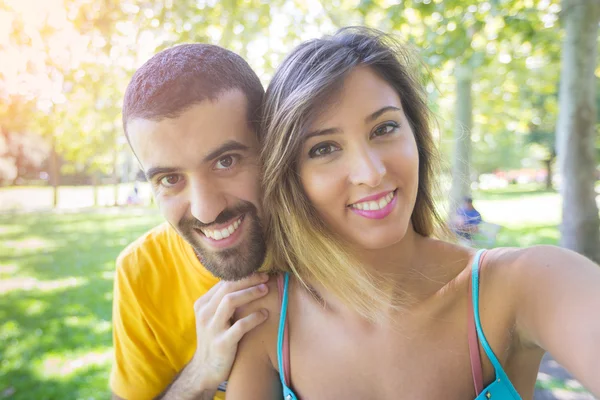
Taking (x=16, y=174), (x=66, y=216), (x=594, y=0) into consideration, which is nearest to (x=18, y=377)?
(x=594, y=0)

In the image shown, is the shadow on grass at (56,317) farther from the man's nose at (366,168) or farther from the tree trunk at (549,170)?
the tree trunk at (549,170)

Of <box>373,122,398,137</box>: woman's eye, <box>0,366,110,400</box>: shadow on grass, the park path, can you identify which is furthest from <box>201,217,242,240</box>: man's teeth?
<box>0,366,110,400</box>: shadow on grass

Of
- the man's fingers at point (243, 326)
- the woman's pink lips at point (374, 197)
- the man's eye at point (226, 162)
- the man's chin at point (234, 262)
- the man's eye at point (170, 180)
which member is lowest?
the man's fingers at point (243, 326)

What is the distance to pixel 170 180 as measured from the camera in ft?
5.81

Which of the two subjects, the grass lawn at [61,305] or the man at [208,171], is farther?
the grass lawn at [61,305]

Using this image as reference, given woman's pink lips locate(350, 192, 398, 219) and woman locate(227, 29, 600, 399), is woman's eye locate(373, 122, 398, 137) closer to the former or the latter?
woman locate(227, 29, 600, 399)

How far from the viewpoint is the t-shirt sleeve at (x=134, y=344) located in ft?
6.89

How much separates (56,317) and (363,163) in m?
6.14

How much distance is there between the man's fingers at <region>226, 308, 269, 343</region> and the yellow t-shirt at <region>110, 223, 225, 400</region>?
371mm

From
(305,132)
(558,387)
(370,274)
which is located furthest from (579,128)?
(305,132)

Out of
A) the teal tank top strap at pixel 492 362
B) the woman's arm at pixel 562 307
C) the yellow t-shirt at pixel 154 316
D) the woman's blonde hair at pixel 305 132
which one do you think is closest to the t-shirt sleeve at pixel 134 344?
the yellow t-shirt at pixel 154 316

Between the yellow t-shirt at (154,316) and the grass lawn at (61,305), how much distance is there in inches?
95.9

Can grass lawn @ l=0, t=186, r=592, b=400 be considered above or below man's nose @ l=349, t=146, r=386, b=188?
below

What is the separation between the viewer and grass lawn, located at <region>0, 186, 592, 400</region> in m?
4.48
